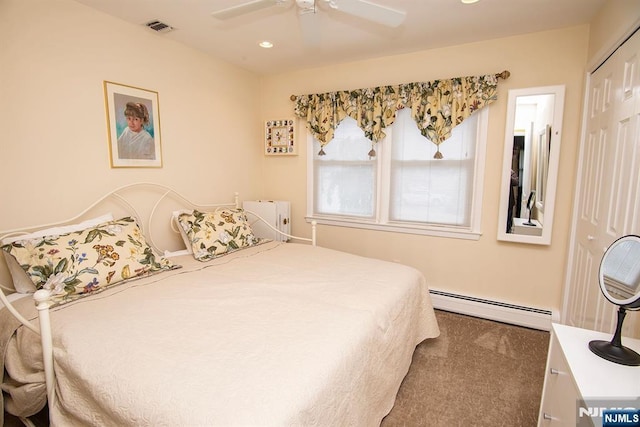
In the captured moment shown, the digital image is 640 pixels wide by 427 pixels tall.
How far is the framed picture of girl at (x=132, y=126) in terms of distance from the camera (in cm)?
239

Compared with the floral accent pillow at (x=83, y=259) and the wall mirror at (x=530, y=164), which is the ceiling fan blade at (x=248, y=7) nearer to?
the floral accent pillow at (x=83, y=259)

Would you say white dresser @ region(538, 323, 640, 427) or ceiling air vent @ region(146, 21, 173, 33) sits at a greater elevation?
ceiling air vent @ region(146, 21, 173, 33)

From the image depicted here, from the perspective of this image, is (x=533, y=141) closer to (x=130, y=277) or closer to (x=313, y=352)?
(x=313, y=352)

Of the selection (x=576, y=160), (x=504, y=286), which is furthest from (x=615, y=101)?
(x=504, y=286)

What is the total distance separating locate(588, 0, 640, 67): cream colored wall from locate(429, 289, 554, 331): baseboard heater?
1.94m

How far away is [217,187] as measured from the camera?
334 cm

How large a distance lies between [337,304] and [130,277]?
4.37 ft

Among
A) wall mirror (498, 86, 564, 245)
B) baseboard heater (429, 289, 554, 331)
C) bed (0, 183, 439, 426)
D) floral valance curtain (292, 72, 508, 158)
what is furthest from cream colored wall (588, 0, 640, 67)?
baseboard heater (429, 289, 554, 331)

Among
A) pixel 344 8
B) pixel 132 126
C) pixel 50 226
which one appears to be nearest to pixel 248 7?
pixel 344 8

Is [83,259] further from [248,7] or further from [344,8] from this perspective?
[344,8]

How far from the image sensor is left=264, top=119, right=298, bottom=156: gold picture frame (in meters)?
3.70

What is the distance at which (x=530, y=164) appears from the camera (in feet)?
8.71

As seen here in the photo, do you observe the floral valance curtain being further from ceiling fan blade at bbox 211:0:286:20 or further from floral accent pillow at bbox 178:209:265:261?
ceiling fan blade at bbox 211:0:286:20

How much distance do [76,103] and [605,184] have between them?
3470mm
